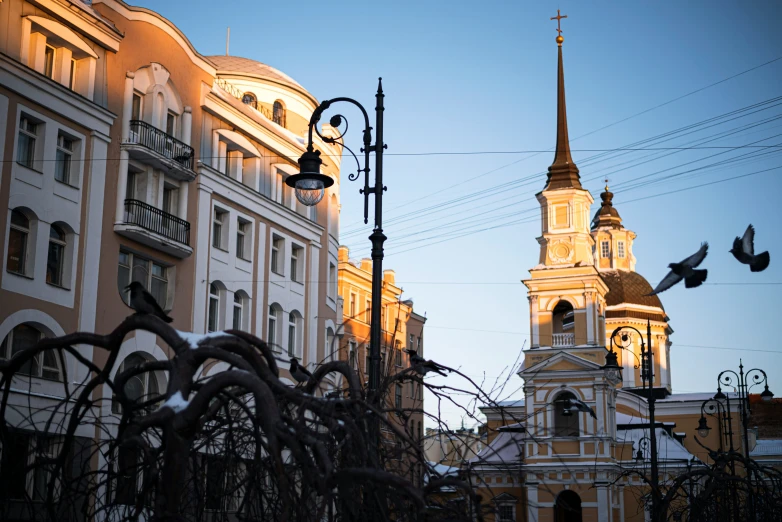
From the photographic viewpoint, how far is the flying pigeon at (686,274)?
519 inches

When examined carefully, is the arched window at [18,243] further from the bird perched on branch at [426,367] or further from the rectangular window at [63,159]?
the bird perched on branch at [426,367]

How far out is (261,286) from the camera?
120 feet

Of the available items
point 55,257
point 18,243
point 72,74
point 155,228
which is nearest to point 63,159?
point 72,74

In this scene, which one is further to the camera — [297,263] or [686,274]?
[297,263]

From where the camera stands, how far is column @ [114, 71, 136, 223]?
29.6 meters

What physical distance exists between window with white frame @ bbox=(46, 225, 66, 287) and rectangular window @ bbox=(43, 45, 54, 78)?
4064 millimetres

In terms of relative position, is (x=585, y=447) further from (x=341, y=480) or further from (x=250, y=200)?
(x=341, y=480)

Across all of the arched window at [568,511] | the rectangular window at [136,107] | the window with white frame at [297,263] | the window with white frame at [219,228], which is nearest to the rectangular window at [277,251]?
the window with white frame at [297,263]

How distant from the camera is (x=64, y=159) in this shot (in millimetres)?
28234

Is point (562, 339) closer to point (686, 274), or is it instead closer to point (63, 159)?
point (63, 159)

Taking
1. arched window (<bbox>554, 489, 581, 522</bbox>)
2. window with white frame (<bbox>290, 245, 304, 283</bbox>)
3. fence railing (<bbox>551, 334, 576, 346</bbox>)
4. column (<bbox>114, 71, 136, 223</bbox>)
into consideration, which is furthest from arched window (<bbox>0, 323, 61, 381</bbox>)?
fence railing (<bbox>551, 334, 576, 346</bbox>)

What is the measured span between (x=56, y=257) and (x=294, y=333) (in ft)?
42.4

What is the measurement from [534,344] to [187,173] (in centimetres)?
2763

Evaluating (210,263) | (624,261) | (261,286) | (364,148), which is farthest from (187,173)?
(624,261)
